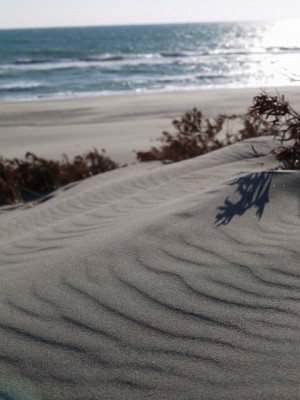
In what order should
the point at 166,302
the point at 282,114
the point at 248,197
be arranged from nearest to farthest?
the point at 166,302, the point at 248,197, the point at 282,114

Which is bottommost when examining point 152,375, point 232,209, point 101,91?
point 152,375

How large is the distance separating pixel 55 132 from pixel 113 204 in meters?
8.01

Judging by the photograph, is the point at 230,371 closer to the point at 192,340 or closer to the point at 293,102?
the point at 192,340

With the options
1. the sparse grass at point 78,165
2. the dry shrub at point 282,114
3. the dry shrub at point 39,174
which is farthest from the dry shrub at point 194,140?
the dry shrub at point 282,114

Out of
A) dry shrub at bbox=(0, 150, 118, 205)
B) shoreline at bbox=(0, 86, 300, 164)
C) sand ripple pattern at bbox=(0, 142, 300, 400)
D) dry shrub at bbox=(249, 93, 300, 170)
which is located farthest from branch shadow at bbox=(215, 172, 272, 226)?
shoreline at bbox=(0, 86, 300, 164)

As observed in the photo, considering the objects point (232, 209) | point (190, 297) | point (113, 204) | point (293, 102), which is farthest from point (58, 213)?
point (293, 102)

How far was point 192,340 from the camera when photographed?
236 centimetres

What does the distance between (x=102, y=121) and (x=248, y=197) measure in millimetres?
11111

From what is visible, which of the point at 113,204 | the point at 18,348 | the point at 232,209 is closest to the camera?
the point at 18,348

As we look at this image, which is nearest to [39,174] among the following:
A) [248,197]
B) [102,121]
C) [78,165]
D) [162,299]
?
[78,165]

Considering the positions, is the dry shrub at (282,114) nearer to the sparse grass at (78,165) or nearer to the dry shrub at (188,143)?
the sparse grass at (78,165)

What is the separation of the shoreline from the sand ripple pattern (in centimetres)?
507

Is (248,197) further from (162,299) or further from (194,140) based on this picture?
(194,140)

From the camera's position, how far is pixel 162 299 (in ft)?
8.79
